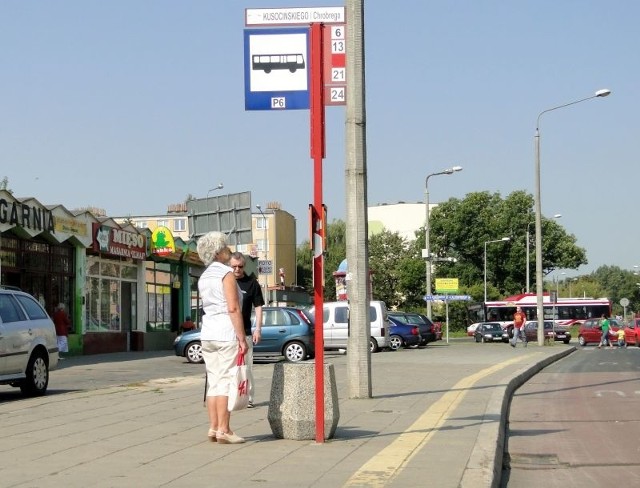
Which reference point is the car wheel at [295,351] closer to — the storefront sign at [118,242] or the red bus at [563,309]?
the storefront sign at [118,242]

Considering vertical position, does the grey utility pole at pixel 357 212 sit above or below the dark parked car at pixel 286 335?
above

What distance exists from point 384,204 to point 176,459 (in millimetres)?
135055

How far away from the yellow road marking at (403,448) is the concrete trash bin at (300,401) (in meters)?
0.64

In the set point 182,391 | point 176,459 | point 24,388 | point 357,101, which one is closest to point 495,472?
point 176,459

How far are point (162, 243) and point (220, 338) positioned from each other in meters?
32.7

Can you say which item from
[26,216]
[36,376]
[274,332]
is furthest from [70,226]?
[36,376]

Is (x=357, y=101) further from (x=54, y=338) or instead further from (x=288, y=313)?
(x=288, y=313)

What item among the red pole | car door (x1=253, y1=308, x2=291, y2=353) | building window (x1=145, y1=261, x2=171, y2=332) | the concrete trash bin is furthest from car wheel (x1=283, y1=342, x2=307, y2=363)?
the red pole

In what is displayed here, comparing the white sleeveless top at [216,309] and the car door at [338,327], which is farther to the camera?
the car door at [338,327]

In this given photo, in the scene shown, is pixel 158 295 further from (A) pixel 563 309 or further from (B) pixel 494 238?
(B) pixel 494 238

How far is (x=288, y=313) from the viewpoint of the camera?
2883cm

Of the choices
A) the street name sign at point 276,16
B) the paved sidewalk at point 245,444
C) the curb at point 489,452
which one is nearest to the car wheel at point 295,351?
the paved sidewalk at point 245,444

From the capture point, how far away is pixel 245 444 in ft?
30.5

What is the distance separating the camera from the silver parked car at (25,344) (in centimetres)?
1565
